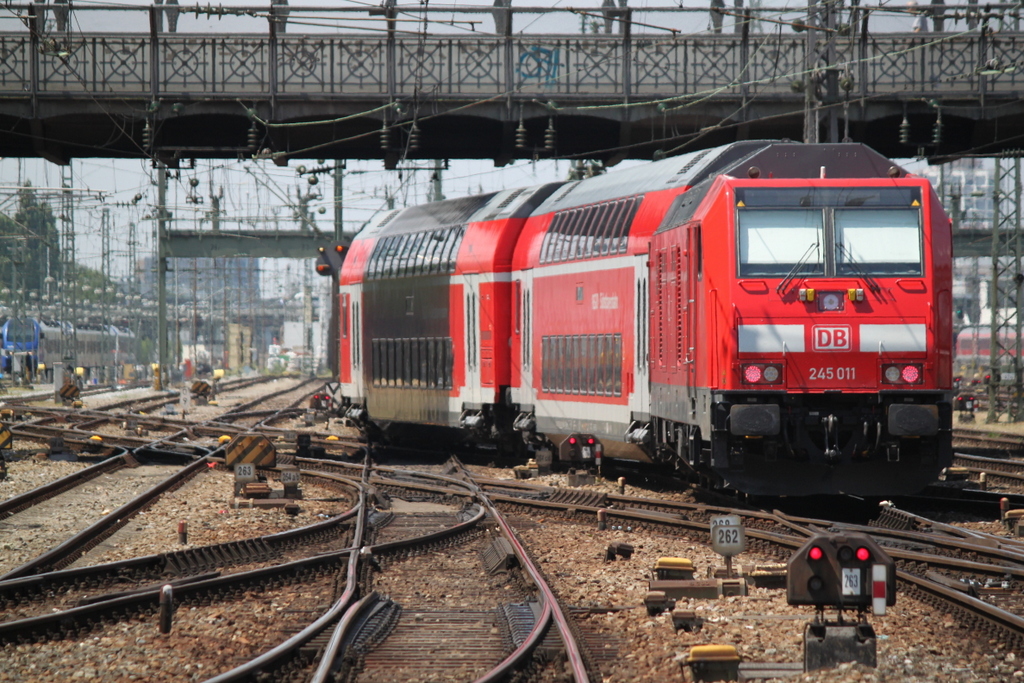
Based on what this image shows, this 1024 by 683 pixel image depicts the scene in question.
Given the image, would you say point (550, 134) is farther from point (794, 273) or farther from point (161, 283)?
point (161, 283)

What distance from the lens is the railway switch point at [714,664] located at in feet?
22.8

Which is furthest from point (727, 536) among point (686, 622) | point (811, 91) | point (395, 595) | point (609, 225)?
point (811, 91)

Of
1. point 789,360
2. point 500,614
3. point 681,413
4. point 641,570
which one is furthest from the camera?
point 681,413

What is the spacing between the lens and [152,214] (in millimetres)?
53125

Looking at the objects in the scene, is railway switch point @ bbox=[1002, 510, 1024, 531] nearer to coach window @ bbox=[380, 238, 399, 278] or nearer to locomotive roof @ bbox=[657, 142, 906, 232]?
locomotive roof @ bbox=[657, 142, 906, 232]

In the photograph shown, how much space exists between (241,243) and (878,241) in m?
45.2

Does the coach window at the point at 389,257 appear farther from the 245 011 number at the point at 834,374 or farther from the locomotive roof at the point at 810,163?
the 245 011 number at the point at 834,374

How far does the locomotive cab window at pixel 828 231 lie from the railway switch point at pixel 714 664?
21.4 ft

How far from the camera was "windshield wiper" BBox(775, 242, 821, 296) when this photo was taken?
42.3 feet

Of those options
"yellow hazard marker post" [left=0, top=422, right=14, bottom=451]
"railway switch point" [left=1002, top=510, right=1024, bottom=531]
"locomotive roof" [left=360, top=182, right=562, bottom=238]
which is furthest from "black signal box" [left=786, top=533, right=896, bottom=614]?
"yellow hazard marker post" [left=0, top=422, right=14, bottom=451]

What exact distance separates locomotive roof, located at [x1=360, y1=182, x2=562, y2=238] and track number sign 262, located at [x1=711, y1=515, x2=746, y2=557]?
1237 centimetres

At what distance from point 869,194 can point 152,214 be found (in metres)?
44.2

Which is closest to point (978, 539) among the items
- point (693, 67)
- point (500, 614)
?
point (500, 614)

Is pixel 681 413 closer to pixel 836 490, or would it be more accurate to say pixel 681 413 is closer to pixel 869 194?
pixel 836 490
